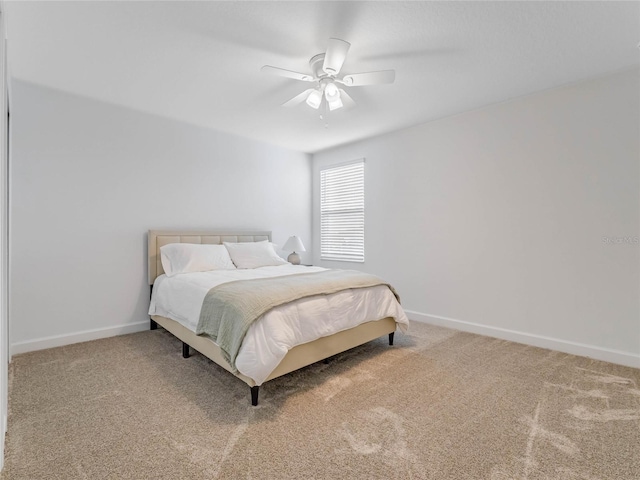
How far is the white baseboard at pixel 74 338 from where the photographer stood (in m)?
2.87

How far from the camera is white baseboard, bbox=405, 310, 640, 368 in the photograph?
266 centimetres

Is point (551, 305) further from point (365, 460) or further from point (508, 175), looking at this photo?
point (365, 460)

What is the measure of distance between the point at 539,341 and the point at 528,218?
1.21 meters

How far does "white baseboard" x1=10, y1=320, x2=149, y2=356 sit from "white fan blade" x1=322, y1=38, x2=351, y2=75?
331 cm

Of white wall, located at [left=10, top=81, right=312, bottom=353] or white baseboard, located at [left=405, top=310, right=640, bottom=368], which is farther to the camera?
white wall, located at [left=10, top=81, right=312, bottom=353]

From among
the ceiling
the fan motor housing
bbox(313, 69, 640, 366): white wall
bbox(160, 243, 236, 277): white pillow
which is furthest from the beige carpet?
the ceiling

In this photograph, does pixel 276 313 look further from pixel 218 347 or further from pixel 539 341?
pixel 539 341

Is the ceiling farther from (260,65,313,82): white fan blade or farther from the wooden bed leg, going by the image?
the wooden bed leg

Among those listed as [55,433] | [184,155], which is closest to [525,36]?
[184,155]

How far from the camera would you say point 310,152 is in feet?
17.4

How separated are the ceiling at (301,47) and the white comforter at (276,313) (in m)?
1.82

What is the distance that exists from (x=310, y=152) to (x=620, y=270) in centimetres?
417

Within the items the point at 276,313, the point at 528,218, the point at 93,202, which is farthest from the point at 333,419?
the point at 93,202

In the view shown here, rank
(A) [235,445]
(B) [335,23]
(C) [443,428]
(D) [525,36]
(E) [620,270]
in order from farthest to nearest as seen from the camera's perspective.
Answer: (E) [620,270], (D) [525,36], (B) [335,23], (C) [443,428], (A) [235,445]
